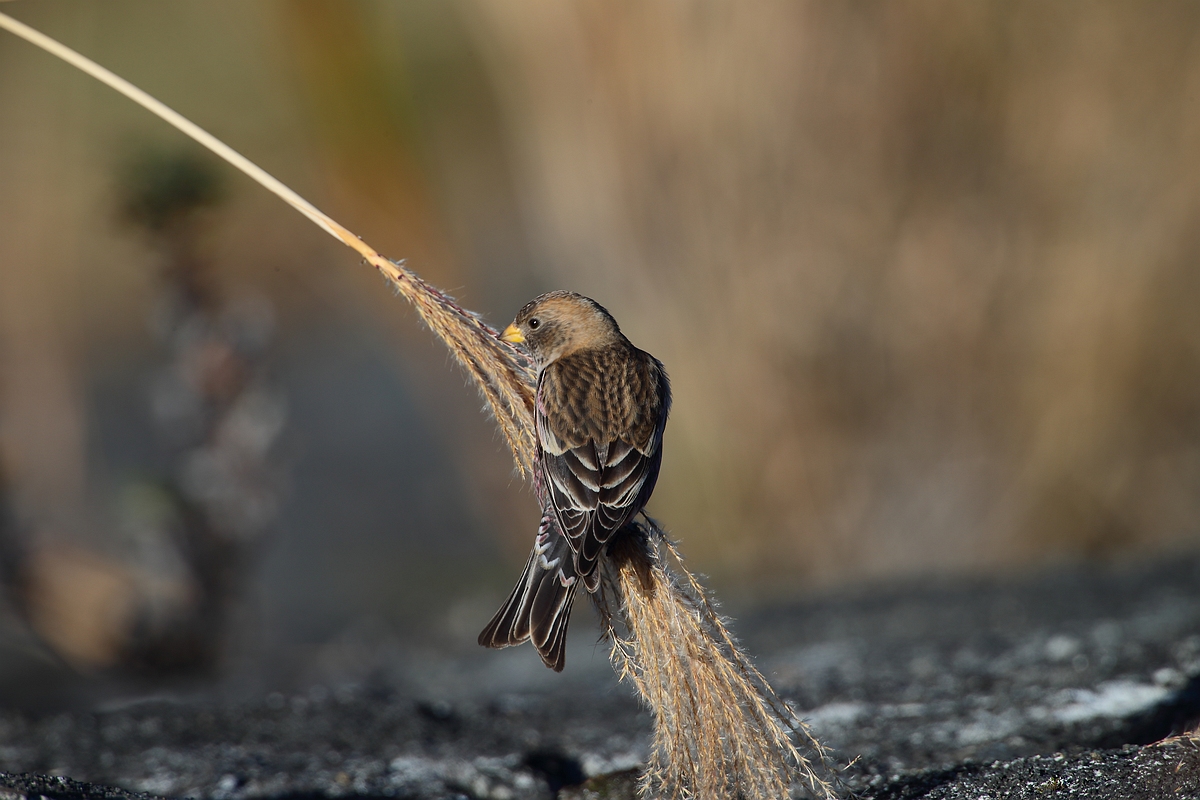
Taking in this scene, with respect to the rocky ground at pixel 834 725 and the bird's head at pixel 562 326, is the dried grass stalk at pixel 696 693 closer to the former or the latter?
the rocky ground at pixel 834 725

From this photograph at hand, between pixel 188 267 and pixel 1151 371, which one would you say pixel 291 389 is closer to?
pixel 188 267

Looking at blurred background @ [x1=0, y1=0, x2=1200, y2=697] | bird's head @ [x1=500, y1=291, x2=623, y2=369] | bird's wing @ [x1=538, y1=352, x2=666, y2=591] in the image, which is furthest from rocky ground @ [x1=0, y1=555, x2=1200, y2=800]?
blurred background @ [x1=0, y1=0, x2=1200, y2=697]

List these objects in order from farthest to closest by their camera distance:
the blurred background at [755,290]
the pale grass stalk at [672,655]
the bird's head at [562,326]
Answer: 1. the blurred background at [755,290]
2. the bird's head at [562,326]
3. the pale grass stalk at [672,655]

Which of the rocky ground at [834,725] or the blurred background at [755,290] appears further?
the blurred background at [755,290]

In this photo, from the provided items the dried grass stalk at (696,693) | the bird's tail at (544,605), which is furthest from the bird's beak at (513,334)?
the dried grass stalk at (696,693)

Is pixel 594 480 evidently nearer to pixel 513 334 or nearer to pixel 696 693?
pixel 696 693

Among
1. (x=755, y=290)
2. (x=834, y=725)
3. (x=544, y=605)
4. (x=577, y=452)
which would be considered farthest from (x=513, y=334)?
(x=755, y=290)

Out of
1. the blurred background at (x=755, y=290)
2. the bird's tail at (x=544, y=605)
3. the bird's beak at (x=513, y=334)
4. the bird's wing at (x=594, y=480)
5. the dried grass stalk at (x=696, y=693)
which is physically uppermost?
the blurred background at (x=755, y=290)
